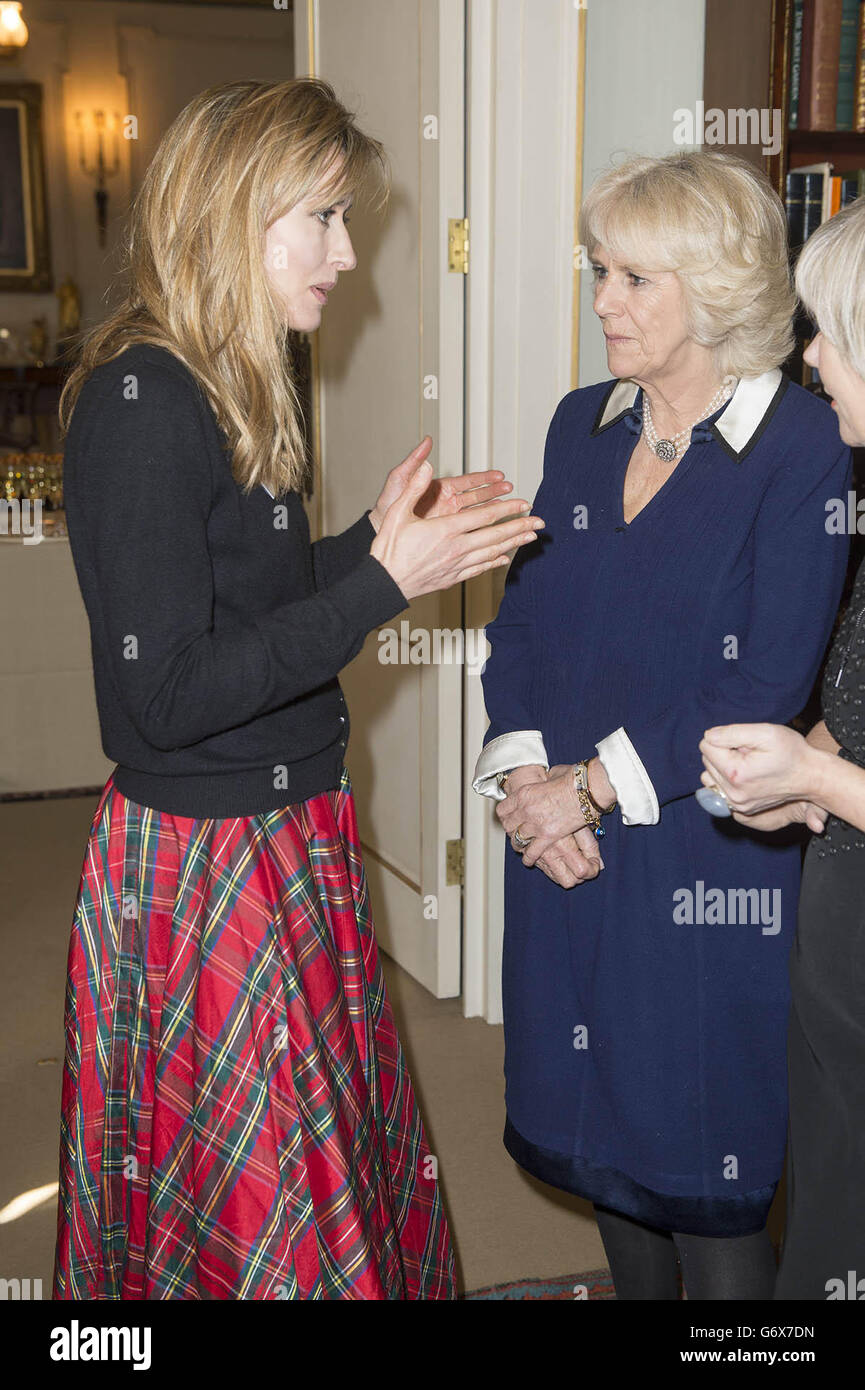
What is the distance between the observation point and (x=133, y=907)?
150cm

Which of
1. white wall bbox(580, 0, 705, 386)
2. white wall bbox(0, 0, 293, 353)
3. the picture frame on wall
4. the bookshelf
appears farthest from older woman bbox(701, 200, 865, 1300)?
the picture frame on wall

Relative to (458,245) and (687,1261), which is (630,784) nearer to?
(687,1261)

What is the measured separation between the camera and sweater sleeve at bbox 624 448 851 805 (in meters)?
1.48

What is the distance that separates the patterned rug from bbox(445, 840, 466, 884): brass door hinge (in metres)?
1.11

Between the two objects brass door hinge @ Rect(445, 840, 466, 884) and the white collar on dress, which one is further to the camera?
brass door hinge @ Rect(445, 840, 466, 884)

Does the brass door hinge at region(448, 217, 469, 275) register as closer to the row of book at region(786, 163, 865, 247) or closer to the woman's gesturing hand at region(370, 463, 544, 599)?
the row of book at region(786, 163, 865, 247)

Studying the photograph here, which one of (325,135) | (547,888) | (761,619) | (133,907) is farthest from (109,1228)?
(325,135)

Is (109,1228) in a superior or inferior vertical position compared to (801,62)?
inferior

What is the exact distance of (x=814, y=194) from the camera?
2201mm

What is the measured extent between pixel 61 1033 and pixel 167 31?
6.12 m

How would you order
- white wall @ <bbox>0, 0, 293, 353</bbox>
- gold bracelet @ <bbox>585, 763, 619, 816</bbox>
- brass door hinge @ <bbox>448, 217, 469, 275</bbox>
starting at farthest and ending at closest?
white wall @ <bbox>0, 0, 293, 353</bbox>
brass door hinge @ <bbox>448, 217, 469, 275</bbox>
gold bracelet @ <bbox>585, 763, 619, 816</bbox>

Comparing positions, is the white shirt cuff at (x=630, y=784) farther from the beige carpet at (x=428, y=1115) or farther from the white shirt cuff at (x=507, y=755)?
the beige carpet at (x=428, y=1115)

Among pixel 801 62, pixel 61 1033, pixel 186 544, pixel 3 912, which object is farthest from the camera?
pixel 3 912

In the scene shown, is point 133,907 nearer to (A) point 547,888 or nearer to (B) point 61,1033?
(A) point 547,888
